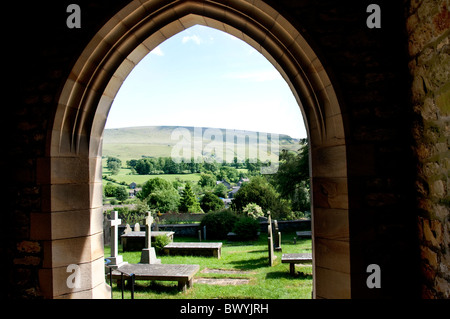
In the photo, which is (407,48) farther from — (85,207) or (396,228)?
(85,207)

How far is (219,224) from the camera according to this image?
12.8 meters

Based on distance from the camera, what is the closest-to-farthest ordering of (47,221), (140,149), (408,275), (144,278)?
(408,275)
(47,221)
(144,278)
(140,149)

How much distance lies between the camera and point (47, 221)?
8.18 ft

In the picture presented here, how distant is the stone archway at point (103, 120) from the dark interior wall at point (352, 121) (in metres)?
0.09

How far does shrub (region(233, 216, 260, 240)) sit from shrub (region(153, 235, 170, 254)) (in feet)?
11.8

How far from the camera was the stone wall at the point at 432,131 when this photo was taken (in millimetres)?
1780

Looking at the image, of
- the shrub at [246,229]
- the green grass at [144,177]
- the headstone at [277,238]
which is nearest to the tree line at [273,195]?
the shrub at [246,229]

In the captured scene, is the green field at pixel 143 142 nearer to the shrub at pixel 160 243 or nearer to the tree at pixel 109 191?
the tree at pixel 109 191

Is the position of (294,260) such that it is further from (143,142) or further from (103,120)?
(143,142)

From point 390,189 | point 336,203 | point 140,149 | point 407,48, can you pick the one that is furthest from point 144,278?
point 140,149

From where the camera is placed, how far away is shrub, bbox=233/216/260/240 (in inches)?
453

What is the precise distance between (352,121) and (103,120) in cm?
242

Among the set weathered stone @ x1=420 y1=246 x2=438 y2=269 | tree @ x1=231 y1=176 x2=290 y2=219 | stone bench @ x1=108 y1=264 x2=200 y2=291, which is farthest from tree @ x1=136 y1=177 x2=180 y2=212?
weathered stone @ x1=420 y1=246 x2=438 y2=269

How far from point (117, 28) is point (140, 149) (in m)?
58.2
